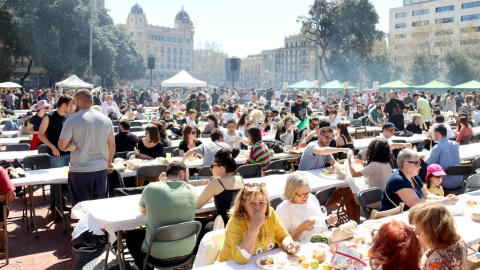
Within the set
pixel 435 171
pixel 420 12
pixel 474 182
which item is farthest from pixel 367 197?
pixel 420 12

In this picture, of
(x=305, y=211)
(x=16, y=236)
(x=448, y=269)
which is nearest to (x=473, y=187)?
(x=305, y=211)

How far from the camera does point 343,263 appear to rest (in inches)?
108

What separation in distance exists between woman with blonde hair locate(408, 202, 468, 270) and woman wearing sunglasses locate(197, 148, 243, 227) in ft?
6.24

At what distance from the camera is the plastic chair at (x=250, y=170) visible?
5.95 m

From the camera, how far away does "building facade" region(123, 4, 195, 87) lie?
105750mm

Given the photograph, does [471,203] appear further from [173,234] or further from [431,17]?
[431,17]

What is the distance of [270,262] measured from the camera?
113 inches

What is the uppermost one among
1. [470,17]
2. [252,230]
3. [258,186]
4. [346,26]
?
[470,17]

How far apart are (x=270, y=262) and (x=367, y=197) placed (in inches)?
79.2

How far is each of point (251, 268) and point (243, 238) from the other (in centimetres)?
24

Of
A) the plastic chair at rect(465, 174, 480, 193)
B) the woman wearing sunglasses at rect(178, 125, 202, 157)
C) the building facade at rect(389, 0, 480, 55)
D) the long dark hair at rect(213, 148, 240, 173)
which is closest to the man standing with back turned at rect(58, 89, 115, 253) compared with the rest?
the long dark hair at rect(213, 148, 240, 173)

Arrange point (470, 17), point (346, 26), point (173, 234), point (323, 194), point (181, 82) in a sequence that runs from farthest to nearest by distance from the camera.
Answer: point (470, 17) → point (346, 26) → point (181, 82) → point (323, 194) → point (173, 234)

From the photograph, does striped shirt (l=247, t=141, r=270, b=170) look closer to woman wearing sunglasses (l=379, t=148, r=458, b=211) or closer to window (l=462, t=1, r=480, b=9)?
woman wearing sunglasses (l=379, t=148, r=458, b=211)

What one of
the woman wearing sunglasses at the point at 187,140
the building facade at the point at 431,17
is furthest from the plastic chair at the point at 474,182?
the building facade at the point at 431,17
